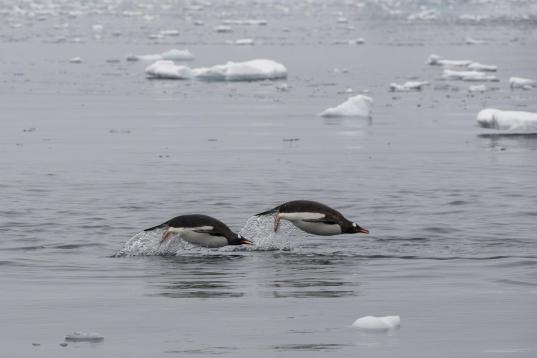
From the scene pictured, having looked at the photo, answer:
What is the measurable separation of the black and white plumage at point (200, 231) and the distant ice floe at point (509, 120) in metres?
12.6

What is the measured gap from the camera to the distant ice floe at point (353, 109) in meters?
27.4

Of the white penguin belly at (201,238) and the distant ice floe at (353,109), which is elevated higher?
the white penguin belly at (201,238)

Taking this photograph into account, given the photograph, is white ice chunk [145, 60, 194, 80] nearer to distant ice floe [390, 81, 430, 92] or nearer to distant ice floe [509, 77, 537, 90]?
distant ice floe [390, 81, 430, 92]

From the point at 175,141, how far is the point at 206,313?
46.0ft

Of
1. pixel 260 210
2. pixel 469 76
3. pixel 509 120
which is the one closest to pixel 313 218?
pixel 260 210

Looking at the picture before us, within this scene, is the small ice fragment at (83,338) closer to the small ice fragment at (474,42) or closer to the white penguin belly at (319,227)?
the white penguin belly at (319,227)

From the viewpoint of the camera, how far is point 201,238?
493 inches

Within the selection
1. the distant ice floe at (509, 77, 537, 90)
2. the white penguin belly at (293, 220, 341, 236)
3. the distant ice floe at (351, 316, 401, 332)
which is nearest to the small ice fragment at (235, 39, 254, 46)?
the distant ice floe at (509, 77, 537, 90)

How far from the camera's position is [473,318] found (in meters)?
9.33

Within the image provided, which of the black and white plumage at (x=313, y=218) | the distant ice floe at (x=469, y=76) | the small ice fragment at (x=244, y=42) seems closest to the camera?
the black and white plumage at (x=313, y=218)

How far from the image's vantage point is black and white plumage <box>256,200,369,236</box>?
12969mm

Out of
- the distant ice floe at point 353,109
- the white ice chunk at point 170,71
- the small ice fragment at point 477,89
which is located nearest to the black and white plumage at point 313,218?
the distant ice floe at point 353,109

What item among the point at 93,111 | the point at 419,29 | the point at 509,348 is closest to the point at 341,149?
the point at 93,111

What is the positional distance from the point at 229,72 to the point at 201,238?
25.9 meters
